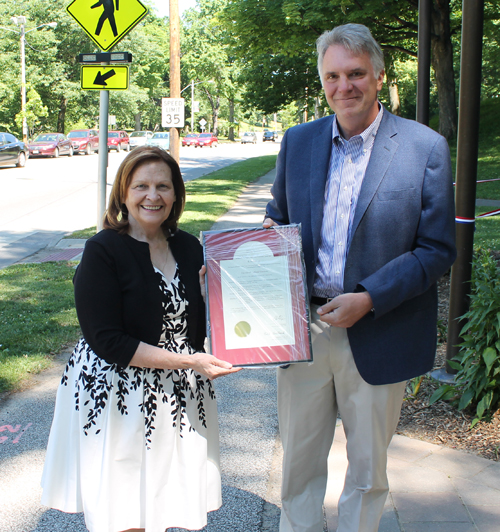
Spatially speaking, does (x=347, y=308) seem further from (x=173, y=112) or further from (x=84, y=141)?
(x=84, y=141)

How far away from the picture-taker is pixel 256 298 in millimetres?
2166

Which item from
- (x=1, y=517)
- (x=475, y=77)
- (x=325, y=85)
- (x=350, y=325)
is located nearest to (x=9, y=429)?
(x=1, y=517)

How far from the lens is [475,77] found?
3.76 metres

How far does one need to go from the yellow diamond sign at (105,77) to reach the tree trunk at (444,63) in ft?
38.1

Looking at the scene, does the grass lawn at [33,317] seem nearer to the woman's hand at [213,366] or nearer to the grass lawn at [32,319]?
the grass lawn at [32,319]

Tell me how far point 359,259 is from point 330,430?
32.0 inches

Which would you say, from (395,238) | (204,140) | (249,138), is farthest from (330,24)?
(249,138)

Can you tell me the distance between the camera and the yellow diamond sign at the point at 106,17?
6211 millimetres

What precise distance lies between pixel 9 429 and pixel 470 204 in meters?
3.34

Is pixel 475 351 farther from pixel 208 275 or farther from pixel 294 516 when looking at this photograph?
pixel 208 275

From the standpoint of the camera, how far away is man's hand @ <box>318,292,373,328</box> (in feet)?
6.75

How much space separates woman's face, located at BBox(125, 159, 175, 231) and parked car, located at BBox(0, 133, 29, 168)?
2511cm

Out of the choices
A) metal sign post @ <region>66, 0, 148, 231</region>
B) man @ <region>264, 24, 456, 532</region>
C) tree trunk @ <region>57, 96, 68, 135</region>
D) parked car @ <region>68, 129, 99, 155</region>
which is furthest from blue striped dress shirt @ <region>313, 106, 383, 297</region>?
tree trunk @ <region>57, 96, 68, 135</region>

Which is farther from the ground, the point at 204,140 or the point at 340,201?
the point at 204,140
